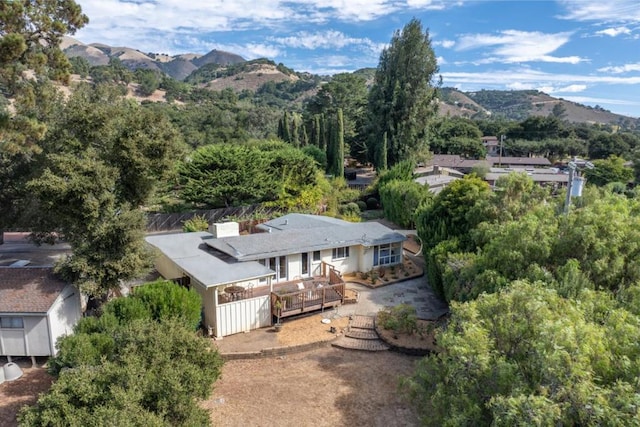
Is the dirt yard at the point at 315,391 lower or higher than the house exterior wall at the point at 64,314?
lower

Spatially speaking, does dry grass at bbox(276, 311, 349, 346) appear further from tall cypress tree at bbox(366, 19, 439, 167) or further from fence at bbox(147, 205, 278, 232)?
tall cypress tree at bbox(366, 19, 439, 167)

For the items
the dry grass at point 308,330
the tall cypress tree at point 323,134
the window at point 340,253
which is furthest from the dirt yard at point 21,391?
the tall cypress tree at point 323,134

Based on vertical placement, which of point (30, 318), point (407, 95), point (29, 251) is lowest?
point (29, 251)

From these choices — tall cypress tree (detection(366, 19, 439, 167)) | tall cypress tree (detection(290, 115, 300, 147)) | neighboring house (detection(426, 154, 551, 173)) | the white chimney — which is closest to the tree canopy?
the white chimney

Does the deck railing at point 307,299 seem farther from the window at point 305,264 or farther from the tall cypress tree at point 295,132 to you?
the tall cypress tree at point 295,132

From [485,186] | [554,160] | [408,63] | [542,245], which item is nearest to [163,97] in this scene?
[408,63]

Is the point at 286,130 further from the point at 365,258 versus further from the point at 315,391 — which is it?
the point at 315,391

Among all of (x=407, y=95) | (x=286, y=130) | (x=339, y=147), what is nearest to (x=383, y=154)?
(x=339, y=147)
